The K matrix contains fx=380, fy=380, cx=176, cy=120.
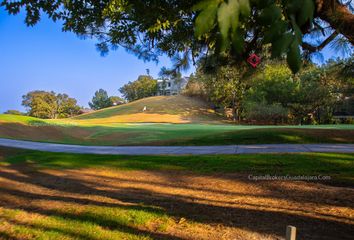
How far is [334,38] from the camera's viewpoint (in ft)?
19.0

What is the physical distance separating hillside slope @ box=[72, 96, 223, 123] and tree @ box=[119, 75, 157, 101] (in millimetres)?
19405

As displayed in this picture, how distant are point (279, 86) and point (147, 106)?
22.0 metres

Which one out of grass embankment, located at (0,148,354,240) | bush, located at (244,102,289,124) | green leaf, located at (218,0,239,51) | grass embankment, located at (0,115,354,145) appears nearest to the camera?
green leaf, located at (218,0,239,51)

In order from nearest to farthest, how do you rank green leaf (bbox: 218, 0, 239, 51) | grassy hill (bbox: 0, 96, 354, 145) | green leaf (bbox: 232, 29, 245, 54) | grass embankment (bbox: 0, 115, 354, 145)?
1. green leaf (bbox: 218, 0, 239, 51)
2. green leaf (bbox: 232, 29, 245, 54)
3. grass embankment (bbox: 0, 115, 354, 145)
4. grassy hill (bbox: 0, 96, 354, 145)

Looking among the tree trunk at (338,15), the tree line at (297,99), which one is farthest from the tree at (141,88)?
the tree trunk at (338,15)

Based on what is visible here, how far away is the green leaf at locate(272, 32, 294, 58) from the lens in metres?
1.28

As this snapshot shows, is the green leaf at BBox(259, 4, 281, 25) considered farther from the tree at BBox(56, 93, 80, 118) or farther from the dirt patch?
the tree at BBox(56, 93, 80, 118)

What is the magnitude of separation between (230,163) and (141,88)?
240 ft

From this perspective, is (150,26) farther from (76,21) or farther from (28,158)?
(28,158)

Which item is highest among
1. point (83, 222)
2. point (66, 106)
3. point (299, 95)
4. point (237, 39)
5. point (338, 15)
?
point (66, 106)

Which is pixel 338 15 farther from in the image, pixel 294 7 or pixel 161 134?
pixel 161 134

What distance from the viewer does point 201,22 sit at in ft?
4.11

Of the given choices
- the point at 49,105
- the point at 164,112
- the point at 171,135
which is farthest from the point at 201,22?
the point at 49,105

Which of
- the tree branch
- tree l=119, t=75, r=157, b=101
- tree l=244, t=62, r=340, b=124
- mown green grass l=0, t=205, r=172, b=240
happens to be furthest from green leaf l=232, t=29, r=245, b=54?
tree l=119, t=75, r=157, b=101
